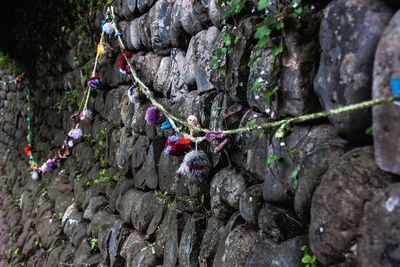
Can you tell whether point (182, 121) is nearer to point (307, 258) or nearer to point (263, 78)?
point (263, 78)

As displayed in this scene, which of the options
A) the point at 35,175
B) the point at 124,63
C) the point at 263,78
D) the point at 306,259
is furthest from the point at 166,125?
the point at 35,175

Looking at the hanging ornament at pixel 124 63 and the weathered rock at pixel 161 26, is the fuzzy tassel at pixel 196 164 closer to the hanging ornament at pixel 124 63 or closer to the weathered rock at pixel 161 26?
the weathered rock at pixel 161 26

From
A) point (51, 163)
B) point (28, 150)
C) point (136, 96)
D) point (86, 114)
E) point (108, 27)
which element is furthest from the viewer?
point (28, 150)

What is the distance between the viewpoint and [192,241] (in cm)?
212

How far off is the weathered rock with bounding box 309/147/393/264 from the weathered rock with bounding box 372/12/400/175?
0.18 feet

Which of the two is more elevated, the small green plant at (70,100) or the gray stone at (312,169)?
the gray stone at (312,169)

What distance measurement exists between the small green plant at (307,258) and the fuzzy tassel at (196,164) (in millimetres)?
813

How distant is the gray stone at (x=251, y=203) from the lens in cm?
164

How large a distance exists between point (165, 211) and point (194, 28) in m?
1.10

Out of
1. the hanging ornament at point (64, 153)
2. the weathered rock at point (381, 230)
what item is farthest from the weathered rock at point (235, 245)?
the hanging ornament at point (64, 153)

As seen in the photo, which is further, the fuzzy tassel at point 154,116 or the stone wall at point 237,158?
the fuzzy tassel at point 154,116

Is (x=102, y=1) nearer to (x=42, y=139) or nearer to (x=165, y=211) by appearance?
(x=165, y=211)

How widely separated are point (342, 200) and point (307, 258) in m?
0.28

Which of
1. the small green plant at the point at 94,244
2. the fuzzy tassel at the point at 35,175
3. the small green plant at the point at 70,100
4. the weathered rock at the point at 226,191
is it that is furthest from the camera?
the fuzzy tassel at the point at 35,175
